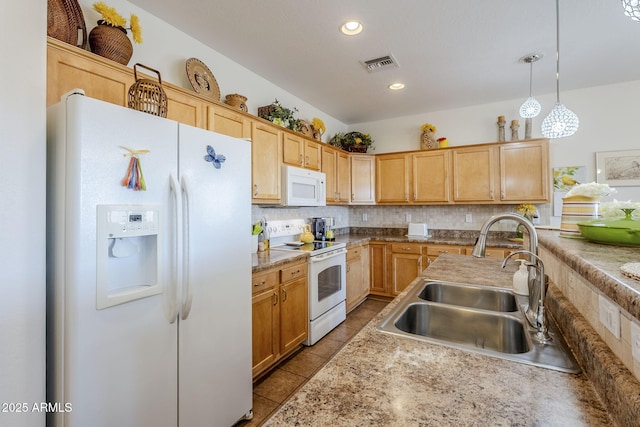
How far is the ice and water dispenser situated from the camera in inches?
44.4

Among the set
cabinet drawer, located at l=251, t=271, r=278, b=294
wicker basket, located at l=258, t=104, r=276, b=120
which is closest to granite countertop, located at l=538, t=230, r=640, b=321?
cabinet drawer, located at l=251, t=271, r=278, b=294

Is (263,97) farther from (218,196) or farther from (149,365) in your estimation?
(149,365)

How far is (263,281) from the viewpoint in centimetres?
214

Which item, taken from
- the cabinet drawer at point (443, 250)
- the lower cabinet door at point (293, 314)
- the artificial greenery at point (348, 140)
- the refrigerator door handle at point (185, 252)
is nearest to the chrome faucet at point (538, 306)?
the refrigerator door handle at point (185, 252)

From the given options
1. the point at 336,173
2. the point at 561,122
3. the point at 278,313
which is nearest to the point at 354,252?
the point at 336,173

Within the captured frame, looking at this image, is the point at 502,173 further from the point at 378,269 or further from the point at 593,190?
the point at 593,190

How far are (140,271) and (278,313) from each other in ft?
4.06

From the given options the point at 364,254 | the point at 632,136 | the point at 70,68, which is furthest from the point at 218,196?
the point at 632,136

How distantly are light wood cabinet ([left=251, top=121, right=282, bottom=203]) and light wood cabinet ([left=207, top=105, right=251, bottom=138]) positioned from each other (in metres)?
0.09

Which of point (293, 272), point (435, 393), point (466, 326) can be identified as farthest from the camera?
point (293, 272)

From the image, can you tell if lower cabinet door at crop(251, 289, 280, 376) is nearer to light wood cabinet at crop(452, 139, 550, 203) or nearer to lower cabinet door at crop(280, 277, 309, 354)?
lower cabinet door at crop(280, 277, 309, 354)

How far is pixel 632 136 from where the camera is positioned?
10.3 ft

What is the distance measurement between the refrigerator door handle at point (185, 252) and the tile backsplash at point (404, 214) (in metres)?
1.64

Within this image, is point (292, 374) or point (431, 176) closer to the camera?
point (292, 374)
